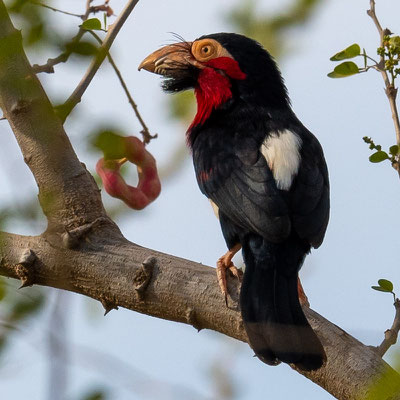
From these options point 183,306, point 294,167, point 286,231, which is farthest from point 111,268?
point 294,167

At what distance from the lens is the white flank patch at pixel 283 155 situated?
11.0ft

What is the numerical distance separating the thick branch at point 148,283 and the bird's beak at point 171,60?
1545 millimetres

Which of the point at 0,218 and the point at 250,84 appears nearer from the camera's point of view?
the point at 0,218

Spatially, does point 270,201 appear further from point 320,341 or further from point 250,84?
point 250,84

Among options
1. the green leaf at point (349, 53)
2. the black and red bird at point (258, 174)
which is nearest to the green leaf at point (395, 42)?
the green leaf at point (349, 53)

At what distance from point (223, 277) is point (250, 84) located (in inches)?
55.6

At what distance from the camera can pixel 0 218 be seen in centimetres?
168

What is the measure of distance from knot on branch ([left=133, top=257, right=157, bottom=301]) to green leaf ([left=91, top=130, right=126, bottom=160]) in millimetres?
1321

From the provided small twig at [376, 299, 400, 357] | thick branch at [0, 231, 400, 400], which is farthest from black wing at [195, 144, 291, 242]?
small twig at [376, 299, 400, 357]

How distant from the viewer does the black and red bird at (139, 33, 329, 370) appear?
293 cm

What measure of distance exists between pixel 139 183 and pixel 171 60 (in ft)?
3.01

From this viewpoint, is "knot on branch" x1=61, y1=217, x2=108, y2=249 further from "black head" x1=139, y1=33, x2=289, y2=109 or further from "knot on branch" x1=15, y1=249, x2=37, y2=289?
"black head" x1=139, y1=33, x2=289, y2=109

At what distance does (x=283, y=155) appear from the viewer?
3.46m

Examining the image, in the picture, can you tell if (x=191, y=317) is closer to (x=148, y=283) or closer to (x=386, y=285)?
(x=148, y=283)
